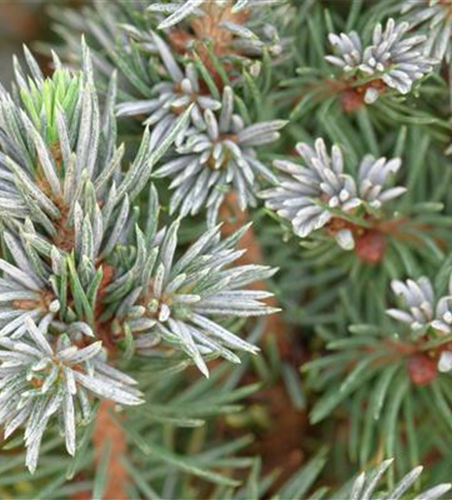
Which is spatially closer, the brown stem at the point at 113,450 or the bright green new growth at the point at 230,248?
the bright green new growth at the point at 230,248

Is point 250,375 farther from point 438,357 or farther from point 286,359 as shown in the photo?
point 438,357

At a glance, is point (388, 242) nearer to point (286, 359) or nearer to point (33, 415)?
point (286, 359)

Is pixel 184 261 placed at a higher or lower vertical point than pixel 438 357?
higher

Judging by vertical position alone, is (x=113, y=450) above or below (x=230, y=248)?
below

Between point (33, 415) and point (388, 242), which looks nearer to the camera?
point (33, 415)

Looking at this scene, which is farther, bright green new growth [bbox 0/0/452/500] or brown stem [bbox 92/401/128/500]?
brown stem [bbox 92/401/128/500]

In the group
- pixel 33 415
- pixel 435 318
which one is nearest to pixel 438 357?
pixel 435 318

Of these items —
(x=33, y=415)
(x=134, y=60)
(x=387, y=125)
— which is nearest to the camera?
(x=33, y=415)

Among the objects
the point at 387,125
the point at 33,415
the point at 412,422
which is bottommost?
the point at 412,422

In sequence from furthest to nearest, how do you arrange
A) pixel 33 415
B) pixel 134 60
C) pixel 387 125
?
pixel 387 125 < pixel 134 60 < pixel 33 415

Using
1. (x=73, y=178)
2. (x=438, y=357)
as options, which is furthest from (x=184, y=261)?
(x=438, y=357)
